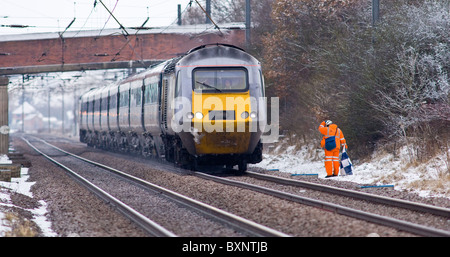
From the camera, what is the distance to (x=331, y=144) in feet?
53.3

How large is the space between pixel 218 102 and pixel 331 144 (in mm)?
3032

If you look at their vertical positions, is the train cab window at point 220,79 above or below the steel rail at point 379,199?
above

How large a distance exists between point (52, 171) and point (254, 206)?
11.8 metres

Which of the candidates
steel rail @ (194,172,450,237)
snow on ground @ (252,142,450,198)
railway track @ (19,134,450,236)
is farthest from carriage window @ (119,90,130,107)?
steel rail @ (194,172,450,237)

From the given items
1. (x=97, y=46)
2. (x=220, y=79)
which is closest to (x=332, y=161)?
(x=220, y=79)

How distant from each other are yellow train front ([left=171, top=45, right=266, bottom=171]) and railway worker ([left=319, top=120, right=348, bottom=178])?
170cm

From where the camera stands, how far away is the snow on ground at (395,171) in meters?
12.9

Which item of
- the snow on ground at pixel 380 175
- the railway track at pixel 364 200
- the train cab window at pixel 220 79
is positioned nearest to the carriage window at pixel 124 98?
the snow on ground at pixel 380 175

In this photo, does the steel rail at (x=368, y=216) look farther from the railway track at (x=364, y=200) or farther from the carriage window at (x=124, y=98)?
the carriage window at (x=124, y=98)

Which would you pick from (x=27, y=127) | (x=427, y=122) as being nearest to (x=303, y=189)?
(x=427, y=122)

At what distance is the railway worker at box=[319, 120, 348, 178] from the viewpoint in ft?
53.4

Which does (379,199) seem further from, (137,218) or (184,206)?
(137,218)

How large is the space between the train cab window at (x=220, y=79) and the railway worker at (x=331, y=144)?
90.5 inches
